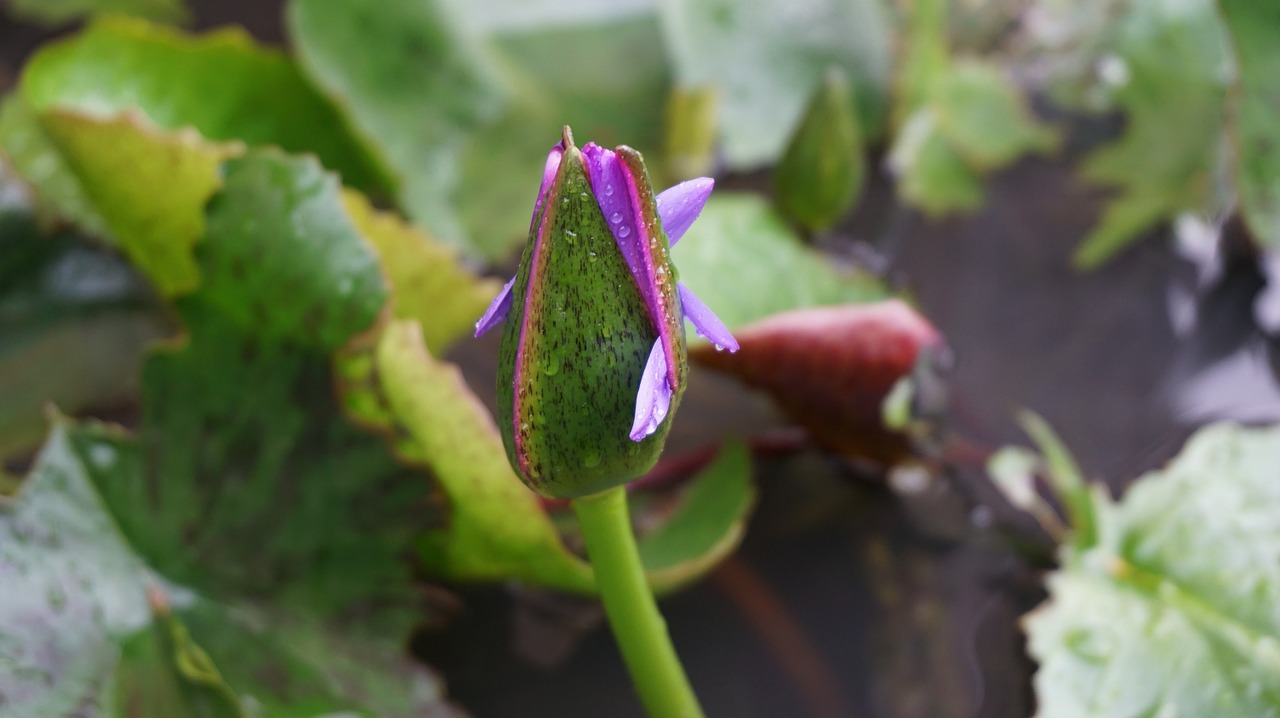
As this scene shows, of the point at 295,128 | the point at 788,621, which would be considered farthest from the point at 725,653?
the point at 295,128

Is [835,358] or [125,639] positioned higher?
[835,358]

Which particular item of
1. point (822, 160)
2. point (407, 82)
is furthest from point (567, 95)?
point (822, 160)

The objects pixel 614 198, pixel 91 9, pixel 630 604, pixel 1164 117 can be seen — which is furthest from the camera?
pixel 91 9

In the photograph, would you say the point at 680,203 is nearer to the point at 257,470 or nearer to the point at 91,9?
the point at 257,470

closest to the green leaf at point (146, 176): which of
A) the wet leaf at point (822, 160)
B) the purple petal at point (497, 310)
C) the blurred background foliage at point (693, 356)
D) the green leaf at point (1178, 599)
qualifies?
the blurred background foliage at point (693, 356)

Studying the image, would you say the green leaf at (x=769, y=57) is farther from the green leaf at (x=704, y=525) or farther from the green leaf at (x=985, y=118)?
the green leaf at (x=704, y=525)

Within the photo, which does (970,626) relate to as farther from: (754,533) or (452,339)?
(452,339)

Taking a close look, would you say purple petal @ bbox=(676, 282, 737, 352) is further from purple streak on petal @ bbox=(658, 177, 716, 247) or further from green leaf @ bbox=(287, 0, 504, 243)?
green leaf @ bbox=(287, 0, 504, 243)
